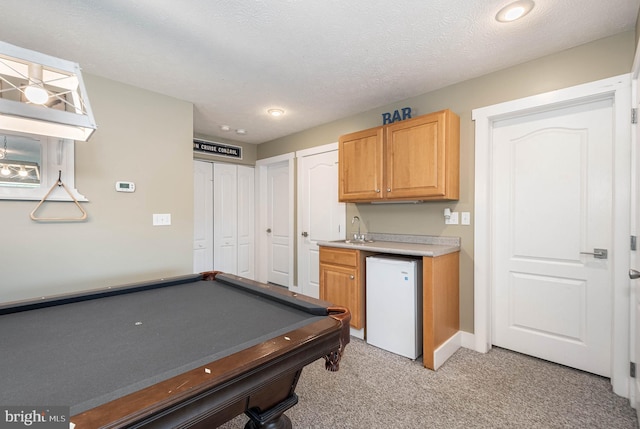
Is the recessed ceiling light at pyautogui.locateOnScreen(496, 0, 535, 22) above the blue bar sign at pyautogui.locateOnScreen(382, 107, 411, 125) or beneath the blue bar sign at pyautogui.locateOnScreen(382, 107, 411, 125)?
above

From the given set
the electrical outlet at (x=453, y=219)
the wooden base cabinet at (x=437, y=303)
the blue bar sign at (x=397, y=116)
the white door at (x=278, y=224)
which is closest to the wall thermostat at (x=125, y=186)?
the white door at (x=278, y=224)

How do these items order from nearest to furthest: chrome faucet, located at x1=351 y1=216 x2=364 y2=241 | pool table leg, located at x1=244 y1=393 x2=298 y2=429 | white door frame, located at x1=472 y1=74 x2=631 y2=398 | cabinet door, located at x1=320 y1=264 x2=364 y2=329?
1. pool table leg, located at x1=244 y1=393 x2=298 y2=429
2. white door frame, located at x1=472 y1=74 x2=631 y2=398
3. cabinet door, located at x1=320 y1=264 x2=364 y2=329
4. chrome faucet, located at x1=351 y1=216 x2=364 y2=241

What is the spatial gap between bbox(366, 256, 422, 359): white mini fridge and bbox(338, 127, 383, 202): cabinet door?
28.9 inches

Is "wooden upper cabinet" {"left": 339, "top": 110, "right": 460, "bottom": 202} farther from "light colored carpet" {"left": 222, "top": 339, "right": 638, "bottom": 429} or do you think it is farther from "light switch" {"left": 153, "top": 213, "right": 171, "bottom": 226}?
"light switch" {"left": 153, "top": 213, "right": 171, "bottom": 226}

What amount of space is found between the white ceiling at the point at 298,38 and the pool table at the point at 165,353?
1692mm

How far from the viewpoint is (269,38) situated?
6.53 ft

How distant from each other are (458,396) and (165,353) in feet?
6.19

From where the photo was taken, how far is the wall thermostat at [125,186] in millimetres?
2639

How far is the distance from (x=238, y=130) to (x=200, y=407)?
385 cm

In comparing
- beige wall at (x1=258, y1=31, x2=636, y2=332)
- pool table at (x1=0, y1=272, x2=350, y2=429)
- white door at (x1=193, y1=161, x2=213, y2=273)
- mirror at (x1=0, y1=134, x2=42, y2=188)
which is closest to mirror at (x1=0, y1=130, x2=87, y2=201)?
mirror at (x1=0, y1=134, x2=42, y2=188)

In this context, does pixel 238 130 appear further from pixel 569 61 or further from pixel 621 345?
pixel 621 345

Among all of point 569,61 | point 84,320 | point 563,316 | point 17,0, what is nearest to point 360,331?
point 563,316

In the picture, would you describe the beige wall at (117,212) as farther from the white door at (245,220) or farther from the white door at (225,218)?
the white door at (245,220)

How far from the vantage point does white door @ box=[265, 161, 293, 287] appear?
460 centimetres
